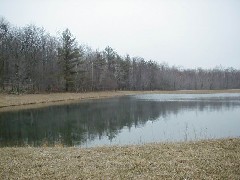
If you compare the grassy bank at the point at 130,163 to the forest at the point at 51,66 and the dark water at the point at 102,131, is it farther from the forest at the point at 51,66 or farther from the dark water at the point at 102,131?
the forest at the point at 51,66

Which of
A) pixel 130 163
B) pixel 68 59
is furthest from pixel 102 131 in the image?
pixel 68 59

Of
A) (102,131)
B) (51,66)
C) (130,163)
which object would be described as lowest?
(102,131)

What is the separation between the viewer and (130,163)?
9023 mm

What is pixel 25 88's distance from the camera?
54.6m

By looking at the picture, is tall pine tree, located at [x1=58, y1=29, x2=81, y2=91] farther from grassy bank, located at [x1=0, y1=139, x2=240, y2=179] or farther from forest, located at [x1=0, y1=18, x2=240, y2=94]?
grassy bank, located at [x1=0, y1=139, x2=240, y2=179]

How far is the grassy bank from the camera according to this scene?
313 inches

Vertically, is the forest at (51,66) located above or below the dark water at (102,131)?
above

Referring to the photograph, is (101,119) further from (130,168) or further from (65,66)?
(65,66)

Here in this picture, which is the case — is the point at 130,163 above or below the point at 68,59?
below

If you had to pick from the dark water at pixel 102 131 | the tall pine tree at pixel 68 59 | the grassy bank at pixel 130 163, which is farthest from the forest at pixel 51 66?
the grassy bank at pixel 130 163

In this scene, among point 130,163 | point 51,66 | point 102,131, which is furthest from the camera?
point 51,66

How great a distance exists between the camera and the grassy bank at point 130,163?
7.95 meters

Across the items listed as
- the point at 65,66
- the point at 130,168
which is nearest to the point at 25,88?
the point at 65,66

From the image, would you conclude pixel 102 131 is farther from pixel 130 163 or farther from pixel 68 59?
pixel 68 59
